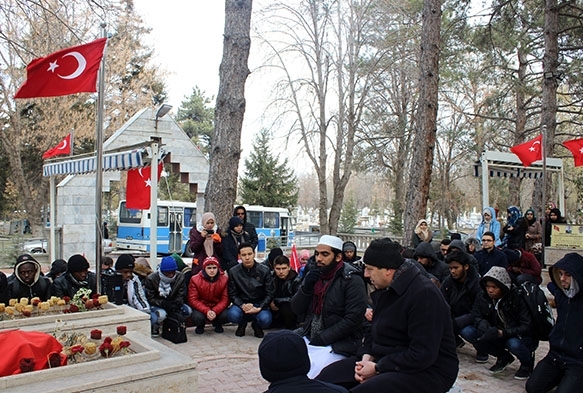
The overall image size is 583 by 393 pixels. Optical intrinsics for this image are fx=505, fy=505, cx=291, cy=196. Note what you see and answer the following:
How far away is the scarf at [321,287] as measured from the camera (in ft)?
15.4

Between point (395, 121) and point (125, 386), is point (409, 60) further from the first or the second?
point (125, 386)

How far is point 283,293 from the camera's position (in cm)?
731

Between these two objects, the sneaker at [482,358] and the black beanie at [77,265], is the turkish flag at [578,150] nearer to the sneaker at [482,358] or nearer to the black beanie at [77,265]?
the sneaker at [482,358]

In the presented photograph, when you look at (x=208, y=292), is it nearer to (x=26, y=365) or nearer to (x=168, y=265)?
(x=168, y=265)

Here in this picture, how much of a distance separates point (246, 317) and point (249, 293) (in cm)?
33

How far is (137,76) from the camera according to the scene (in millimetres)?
29453

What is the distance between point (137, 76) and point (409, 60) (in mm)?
15847

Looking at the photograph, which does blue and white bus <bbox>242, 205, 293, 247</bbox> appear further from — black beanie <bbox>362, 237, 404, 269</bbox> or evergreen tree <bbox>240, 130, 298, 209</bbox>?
black beanie <bbox>362, 237, 404, 269</bbox>

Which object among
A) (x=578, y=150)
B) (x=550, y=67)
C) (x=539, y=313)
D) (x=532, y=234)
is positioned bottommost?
(x=539, y=313)

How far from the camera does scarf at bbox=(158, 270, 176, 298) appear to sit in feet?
22.3

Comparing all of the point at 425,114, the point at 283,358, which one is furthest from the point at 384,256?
the point at 425,114

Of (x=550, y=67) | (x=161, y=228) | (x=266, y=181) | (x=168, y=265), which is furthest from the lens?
(x=266, y=181)

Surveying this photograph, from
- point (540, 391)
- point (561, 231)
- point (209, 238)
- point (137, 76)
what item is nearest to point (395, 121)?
point (137, 76)

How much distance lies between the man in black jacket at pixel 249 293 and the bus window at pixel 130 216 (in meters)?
16.1
